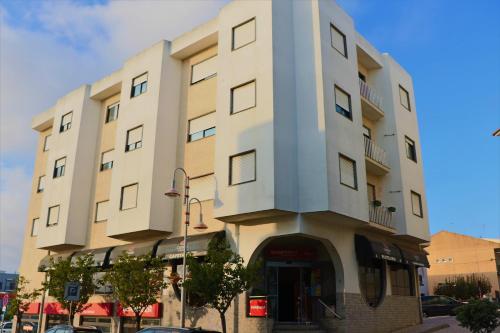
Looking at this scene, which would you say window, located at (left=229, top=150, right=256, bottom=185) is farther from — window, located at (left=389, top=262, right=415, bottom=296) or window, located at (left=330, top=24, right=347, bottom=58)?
window, located at (left=389, top=262, right=415, bottom=296)

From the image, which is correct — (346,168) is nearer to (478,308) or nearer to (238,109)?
(238,109)

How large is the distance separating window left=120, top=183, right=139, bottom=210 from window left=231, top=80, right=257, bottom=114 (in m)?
6.90

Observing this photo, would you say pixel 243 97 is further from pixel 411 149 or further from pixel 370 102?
pixel 411 149

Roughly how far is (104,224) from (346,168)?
1434 cm

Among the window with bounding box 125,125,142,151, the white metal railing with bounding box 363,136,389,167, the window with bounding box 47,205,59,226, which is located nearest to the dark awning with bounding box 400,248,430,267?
the white metal railing with bounding box 363,136,389,167

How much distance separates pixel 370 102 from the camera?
80.3 ft

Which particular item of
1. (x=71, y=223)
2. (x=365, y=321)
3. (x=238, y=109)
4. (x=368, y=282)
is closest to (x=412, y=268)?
(x=368, y=282)

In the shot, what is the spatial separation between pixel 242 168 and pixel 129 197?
7614 mm

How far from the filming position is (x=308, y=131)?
19.4 meters

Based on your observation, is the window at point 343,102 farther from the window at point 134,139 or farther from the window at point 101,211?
the window at point 101,211

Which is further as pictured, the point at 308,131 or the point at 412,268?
the point at 412,268

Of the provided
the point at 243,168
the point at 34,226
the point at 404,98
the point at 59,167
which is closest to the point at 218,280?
the point at 243,168

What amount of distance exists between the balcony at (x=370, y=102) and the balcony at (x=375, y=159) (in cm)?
180

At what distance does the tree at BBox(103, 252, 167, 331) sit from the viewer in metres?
20.0
